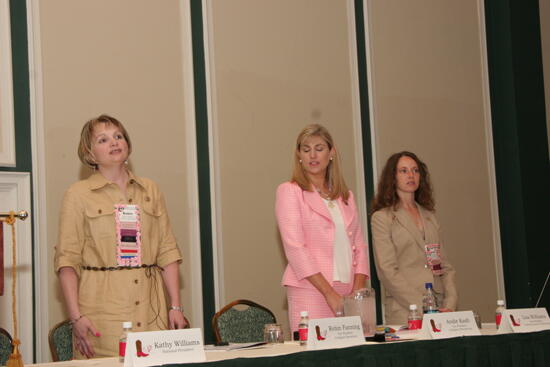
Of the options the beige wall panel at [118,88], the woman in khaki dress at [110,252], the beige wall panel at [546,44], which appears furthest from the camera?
the beige wall panel at [546,44]

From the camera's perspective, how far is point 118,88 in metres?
4.19

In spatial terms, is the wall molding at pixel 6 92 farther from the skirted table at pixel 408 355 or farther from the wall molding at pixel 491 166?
the wall molding at pixel 491 166

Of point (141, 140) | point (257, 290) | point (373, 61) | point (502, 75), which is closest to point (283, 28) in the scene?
point (373, 61)

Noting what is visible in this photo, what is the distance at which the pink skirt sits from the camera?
145 inches

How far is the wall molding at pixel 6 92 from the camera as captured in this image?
3766mm

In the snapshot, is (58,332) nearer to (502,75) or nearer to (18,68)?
(18,68)

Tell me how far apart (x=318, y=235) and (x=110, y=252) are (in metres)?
0.98

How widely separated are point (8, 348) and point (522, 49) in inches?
178

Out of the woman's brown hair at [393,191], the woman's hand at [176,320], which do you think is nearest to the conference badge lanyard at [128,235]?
the woman's hand at [176,320]

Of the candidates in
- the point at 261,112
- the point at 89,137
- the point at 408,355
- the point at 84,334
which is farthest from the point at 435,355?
the point at 261,112

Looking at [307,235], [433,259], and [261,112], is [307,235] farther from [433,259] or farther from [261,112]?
[261,112]

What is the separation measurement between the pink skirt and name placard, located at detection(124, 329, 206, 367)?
1.54 m

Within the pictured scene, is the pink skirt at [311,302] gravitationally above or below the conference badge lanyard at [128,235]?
below

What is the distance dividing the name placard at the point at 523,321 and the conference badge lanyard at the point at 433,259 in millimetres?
1209
